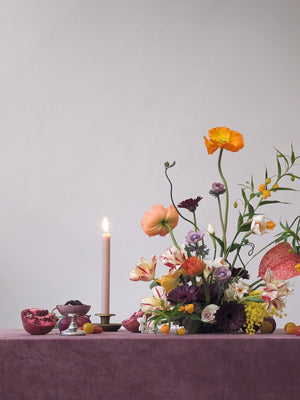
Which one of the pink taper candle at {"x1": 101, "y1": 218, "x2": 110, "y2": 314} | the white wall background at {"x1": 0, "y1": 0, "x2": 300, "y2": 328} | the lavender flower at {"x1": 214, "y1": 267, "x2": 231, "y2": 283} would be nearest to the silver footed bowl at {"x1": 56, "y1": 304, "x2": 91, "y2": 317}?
the pink taper candle at {"x1": 101, "y1": 218, "x2": 110, "y2": 314}

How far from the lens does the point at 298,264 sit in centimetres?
99

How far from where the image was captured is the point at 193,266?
925mm

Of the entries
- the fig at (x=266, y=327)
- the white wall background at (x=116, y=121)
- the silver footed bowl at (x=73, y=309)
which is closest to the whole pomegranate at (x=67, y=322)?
the silver footed bowl at (x=73, y=309)

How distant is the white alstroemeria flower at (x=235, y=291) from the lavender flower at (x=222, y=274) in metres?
0.03

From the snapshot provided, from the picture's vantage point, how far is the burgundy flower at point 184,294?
Answer: 0.93 metres

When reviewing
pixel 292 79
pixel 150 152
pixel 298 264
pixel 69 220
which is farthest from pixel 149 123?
pixel 298 264

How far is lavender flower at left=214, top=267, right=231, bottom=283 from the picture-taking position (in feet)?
3.08

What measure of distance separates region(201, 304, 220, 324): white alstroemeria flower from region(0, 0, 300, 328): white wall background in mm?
1511

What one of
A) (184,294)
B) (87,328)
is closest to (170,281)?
(184,294)

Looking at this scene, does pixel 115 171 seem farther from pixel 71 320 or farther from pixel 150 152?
pixel 71 320

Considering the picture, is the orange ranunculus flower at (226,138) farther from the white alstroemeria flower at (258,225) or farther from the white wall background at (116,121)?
the white wall background at (116,121)

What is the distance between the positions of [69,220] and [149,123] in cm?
51

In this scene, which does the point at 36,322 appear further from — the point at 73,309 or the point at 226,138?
the point at 226,138
